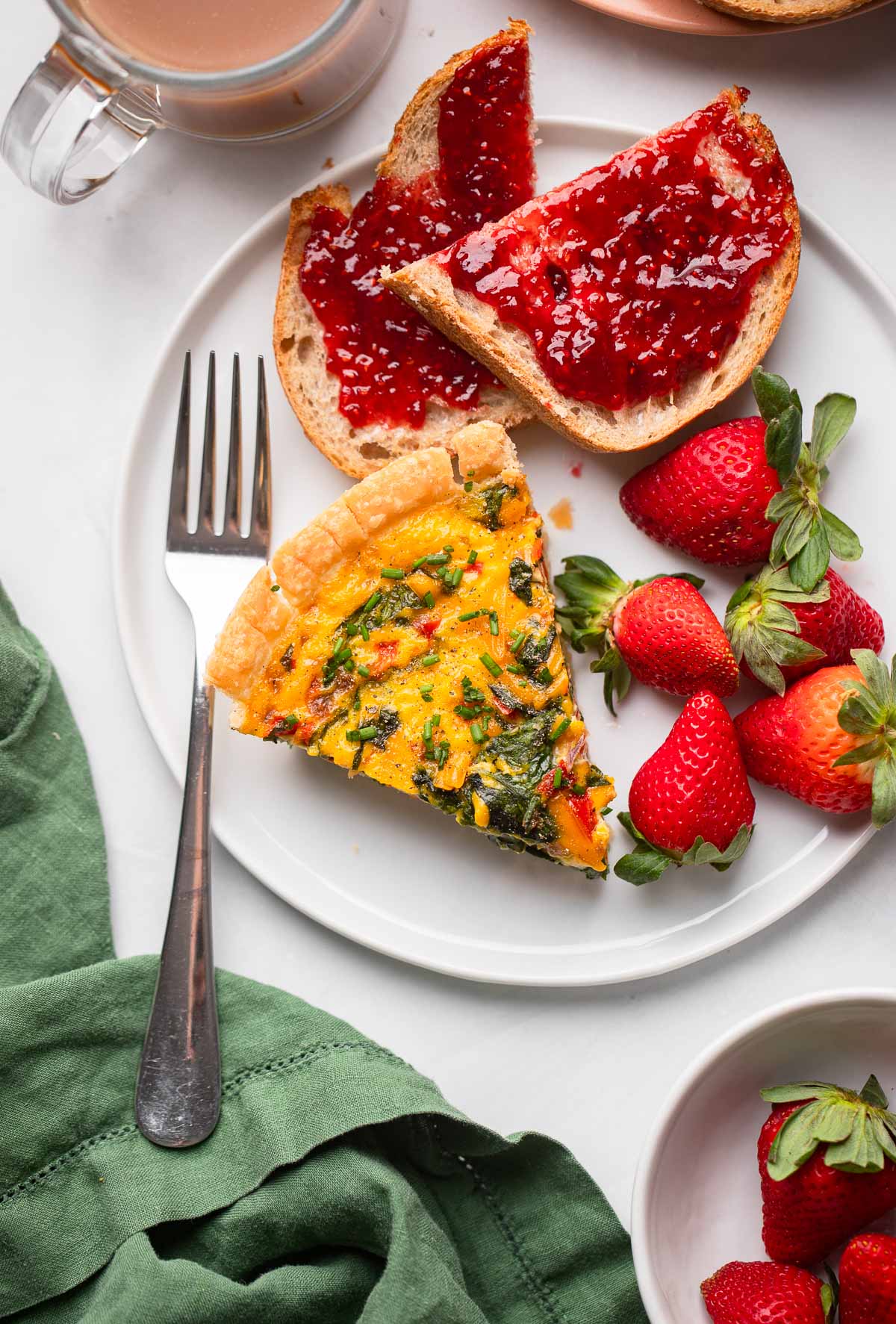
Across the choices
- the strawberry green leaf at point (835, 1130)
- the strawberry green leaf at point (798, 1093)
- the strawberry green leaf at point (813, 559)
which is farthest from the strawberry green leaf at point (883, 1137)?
the strawberry green leaf at point (813, 559)

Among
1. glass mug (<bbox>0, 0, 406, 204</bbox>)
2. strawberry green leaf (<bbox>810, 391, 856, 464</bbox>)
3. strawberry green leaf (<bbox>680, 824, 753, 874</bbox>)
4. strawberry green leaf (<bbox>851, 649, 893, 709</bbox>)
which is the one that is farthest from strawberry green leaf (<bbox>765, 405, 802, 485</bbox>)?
glass mug (<bbox>0, 0, 406, 204</bbox>)

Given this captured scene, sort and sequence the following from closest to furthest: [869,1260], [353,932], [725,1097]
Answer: [869,1260] < [725,1097] < [353,932]

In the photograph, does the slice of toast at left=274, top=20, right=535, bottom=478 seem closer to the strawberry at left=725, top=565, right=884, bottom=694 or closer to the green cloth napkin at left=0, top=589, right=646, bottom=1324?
the strawberry at left=725, top=565, right=884, bottom=694

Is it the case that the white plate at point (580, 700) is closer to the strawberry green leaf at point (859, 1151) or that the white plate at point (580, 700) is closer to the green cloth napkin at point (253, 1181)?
the green cloth napkin at point (253, 1181)

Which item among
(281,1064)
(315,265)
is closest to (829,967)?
(281,1064)

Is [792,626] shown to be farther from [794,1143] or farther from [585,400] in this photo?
[794,1143]

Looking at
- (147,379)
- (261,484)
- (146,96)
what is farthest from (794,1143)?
(146,96)

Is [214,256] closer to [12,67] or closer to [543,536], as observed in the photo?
[12,67]
